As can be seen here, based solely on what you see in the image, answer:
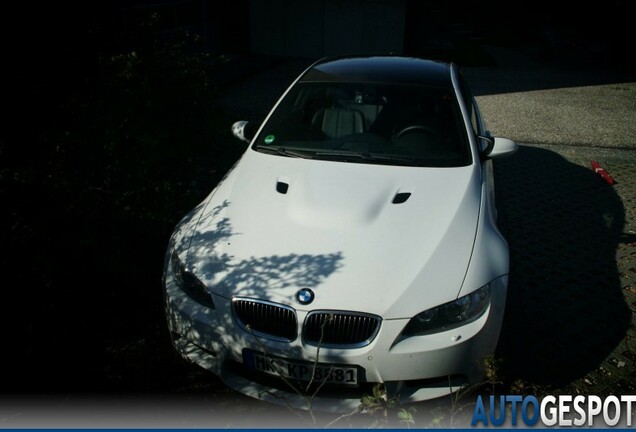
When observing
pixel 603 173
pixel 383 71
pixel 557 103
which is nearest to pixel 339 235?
pixel 383 71

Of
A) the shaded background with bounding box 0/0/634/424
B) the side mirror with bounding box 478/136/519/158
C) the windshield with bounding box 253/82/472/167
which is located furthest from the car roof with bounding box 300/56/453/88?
the shaded background with bounding box 0/0/634/424

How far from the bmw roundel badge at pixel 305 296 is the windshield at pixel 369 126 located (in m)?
1.29

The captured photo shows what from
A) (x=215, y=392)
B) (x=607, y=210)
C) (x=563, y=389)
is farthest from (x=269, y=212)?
(x=607, y=210)

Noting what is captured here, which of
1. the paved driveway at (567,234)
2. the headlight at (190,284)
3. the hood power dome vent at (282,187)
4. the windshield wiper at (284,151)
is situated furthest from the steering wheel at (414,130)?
the headlight at (190,284)

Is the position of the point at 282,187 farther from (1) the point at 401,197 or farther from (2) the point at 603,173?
(2) the point at 603,173

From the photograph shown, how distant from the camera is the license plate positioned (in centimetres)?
258

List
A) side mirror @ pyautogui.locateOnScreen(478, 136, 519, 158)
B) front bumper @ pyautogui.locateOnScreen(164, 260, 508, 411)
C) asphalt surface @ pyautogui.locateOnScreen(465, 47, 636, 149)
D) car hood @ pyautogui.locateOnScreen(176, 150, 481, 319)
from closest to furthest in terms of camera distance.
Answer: front bumper @ pyautogui.locateOnScreen(164, 260, 508, 411) < car hood @ pyautogui.locateOnScreen(176, 150, 481, 319) < side mirror @ pyautogui.locateOnScreen(478, 136, 519, 158) < asphalt surface @ pyautogui.locateOnScreen(465, 47, 636, 149)

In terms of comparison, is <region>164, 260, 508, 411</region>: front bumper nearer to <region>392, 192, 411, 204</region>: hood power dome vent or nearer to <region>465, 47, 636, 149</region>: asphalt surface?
<region>392, 192, 411, 204</region>: hood power dome vent

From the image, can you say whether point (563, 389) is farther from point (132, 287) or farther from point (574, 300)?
point (132, 287)

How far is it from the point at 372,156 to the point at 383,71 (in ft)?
3.62

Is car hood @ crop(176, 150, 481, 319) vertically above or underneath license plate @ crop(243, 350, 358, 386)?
above

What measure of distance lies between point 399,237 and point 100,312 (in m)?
2.26

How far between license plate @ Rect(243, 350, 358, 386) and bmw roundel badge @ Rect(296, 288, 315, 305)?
316mm

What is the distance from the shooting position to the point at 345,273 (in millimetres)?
2695
